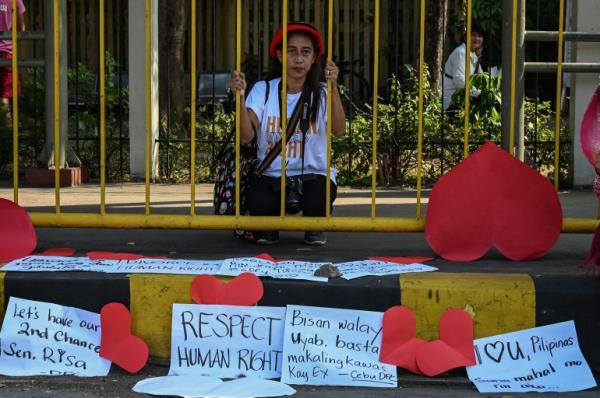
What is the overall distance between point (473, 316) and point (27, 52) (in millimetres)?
12570

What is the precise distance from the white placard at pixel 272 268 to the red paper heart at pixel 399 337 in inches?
11.6

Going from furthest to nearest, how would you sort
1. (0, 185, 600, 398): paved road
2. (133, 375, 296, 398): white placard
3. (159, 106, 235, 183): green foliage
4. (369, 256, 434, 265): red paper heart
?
1. (159, 106, 235, 183): green foliage
2. (369, 256, 434, 265): red paper heart
3. (0, 185, 600, 398): paved road
4. (133, 375, 296, 398): white placard

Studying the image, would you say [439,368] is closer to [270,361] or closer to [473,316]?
[473,316]

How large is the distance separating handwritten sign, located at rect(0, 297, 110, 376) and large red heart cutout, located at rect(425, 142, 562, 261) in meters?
1.48

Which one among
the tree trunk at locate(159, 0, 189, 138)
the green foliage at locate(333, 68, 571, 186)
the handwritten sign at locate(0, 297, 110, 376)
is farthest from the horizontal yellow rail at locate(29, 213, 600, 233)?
the tree trunk at locate(159, 0, 189, 138)

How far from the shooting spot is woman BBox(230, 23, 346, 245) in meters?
4.85

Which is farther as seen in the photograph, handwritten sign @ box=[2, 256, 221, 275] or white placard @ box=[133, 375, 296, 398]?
handwritten sign @ box=[2, 256, 221, 275]

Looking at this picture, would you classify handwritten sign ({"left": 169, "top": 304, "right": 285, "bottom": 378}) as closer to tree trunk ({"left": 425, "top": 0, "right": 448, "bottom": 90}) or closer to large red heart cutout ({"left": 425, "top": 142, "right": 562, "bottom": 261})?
large red heart cutout ({"left": 425, "top": 142, "right": 562, "bottom": 261})

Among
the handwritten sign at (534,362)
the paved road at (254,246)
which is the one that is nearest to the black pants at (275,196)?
the paved road at (254,246)

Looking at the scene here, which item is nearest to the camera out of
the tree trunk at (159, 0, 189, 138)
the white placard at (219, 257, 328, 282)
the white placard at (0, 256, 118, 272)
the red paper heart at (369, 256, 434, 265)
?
the white placard at (219, 257, 328, 282)

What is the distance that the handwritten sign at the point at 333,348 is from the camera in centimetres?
378

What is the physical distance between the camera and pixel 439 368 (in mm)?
3764

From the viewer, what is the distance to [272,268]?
407 centimetres

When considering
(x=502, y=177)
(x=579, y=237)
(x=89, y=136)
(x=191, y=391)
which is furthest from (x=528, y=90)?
(x=191, y=391)
